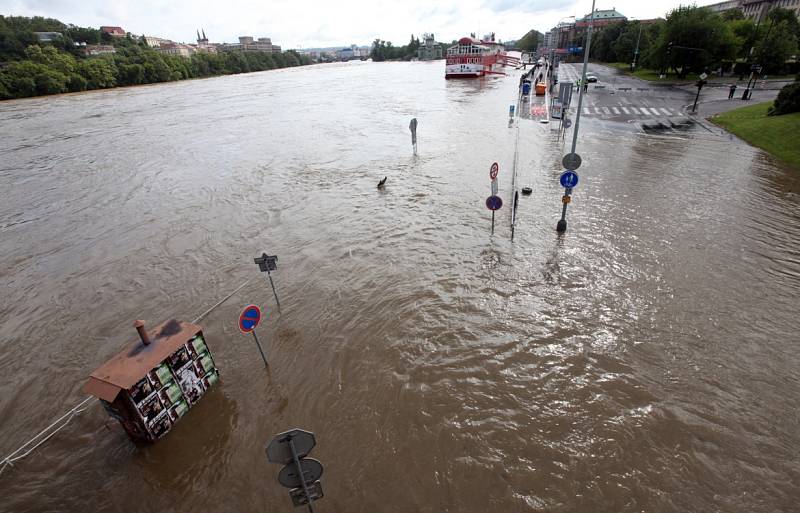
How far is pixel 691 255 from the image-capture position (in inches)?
448

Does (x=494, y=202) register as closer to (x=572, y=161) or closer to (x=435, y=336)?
(x=572, y=161)

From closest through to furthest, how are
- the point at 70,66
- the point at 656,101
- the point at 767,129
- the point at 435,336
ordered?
the point at 435,336 < the point at 767,129 < the point at 656,101 < the point at 70,66

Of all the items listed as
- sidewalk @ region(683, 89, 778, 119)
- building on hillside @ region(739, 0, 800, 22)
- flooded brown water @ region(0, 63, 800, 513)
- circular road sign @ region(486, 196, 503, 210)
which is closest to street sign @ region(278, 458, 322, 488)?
flooded brown water @ region(0, 63, 800, 513)

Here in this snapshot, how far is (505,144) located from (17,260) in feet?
81.1

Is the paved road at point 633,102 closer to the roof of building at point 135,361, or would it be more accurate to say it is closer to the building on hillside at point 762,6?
the roof of building at point 135,361

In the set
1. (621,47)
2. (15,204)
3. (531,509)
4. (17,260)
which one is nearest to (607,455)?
(531,509)

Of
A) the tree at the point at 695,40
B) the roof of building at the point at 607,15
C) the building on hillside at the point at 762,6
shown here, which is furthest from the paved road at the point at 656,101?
the roof of building at the point at 607,15

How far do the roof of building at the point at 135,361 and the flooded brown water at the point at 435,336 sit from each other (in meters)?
1.45

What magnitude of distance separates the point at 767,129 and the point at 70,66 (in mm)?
97320

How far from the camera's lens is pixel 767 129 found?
22703 mm

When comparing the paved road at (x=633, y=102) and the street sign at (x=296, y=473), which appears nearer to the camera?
the street sign at (x=296, y=473)

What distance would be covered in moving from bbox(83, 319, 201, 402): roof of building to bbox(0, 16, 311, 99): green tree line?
3321 inches

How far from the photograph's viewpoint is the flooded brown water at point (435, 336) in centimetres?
585

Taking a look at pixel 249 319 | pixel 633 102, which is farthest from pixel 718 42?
pixel 249 319
